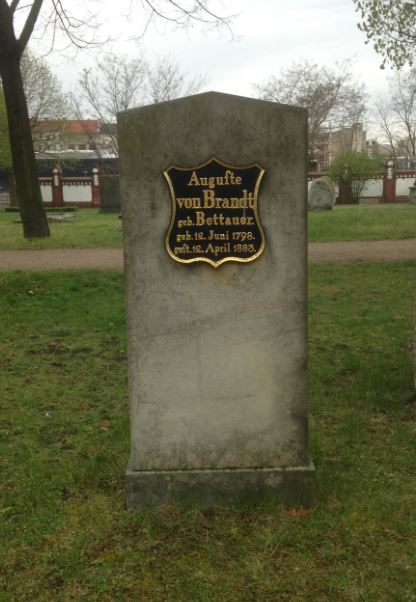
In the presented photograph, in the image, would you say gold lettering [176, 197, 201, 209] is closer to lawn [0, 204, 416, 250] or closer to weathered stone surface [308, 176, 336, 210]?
lawn [0, 204, 416, 250]

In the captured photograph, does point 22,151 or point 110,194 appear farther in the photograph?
point 110,194

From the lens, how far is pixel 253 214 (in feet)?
10.0

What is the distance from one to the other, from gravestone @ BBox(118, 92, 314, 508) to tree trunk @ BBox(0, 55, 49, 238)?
10.1m

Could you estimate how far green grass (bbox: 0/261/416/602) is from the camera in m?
2.71

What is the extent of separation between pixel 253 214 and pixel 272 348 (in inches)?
27.1

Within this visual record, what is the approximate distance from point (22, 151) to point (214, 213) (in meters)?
10.5

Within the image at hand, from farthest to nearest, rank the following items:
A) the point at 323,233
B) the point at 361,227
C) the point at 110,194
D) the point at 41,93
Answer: the point at 41,93 < the point at 110,194 < the point at 361,227 < the point at 323,233

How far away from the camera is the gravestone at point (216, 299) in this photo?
3006 millimetres

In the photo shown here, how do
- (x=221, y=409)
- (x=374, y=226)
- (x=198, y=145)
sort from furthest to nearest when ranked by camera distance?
(x=374, y=226) < (x=221, y=409) < (x=198, y=145)

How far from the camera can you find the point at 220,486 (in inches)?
129

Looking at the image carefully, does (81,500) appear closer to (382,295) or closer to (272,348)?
(272,348)

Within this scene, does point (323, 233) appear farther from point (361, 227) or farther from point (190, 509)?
point (190, 509)

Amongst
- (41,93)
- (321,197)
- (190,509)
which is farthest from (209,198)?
(41,93)

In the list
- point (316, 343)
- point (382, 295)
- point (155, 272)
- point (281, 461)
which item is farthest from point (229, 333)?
point (382, 295)
